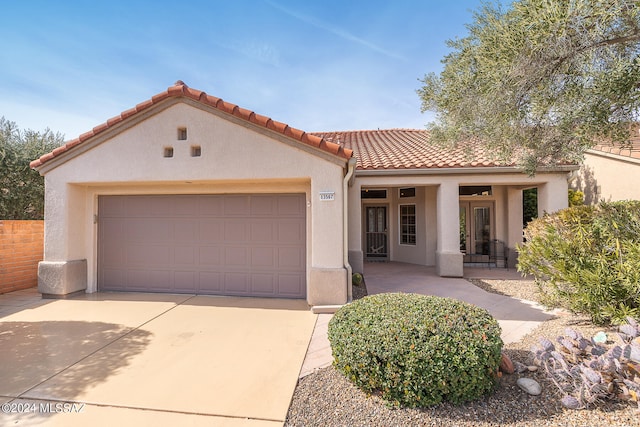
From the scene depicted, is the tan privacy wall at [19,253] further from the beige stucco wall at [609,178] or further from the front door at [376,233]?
the beige stucco wall at [609,178]

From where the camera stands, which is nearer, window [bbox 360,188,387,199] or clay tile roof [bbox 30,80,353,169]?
clay tile roof [bbox 30,80,353,169]

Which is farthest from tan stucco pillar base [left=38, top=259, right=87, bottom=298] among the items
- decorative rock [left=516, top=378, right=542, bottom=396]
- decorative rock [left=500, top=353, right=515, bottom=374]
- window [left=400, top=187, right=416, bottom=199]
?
window [left=400, top=187, right=416, bottom=199]

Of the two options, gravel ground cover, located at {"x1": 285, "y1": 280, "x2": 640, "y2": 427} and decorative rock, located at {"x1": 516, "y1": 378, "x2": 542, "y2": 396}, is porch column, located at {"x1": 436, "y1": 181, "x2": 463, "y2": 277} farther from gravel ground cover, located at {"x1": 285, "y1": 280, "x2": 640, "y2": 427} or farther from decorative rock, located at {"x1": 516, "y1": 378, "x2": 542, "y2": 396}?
decorative rock, located at {"x1": 516, "y1": 378, "x2": 542, "y2": 396}

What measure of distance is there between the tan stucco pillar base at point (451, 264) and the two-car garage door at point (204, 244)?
5.16m

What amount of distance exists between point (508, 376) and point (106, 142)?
9186mm

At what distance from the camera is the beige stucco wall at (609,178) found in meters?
11.1

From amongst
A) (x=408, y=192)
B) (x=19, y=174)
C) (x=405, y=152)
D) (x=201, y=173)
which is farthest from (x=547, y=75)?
(x=19, y=174)

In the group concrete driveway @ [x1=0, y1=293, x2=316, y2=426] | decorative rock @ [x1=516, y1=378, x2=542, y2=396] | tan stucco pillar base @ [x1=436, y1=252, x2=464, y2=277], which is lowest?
concrete driveway @ [x1=0, y1=293, x2=316, y2=426]

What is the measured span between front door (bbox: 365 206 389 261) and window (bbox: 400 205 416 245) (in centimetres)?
94

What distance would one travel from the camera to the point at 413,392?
9.72 feet

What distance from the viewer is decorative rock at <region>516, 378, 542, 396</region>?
314cm

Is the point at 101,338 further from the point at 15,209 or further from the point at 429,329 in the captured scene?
the point at 15,209

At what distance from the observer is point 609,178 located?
39.3ft

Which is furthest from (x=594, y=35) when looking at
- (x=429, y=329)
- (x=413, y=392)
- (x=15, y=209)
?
(x=15, y=209)
